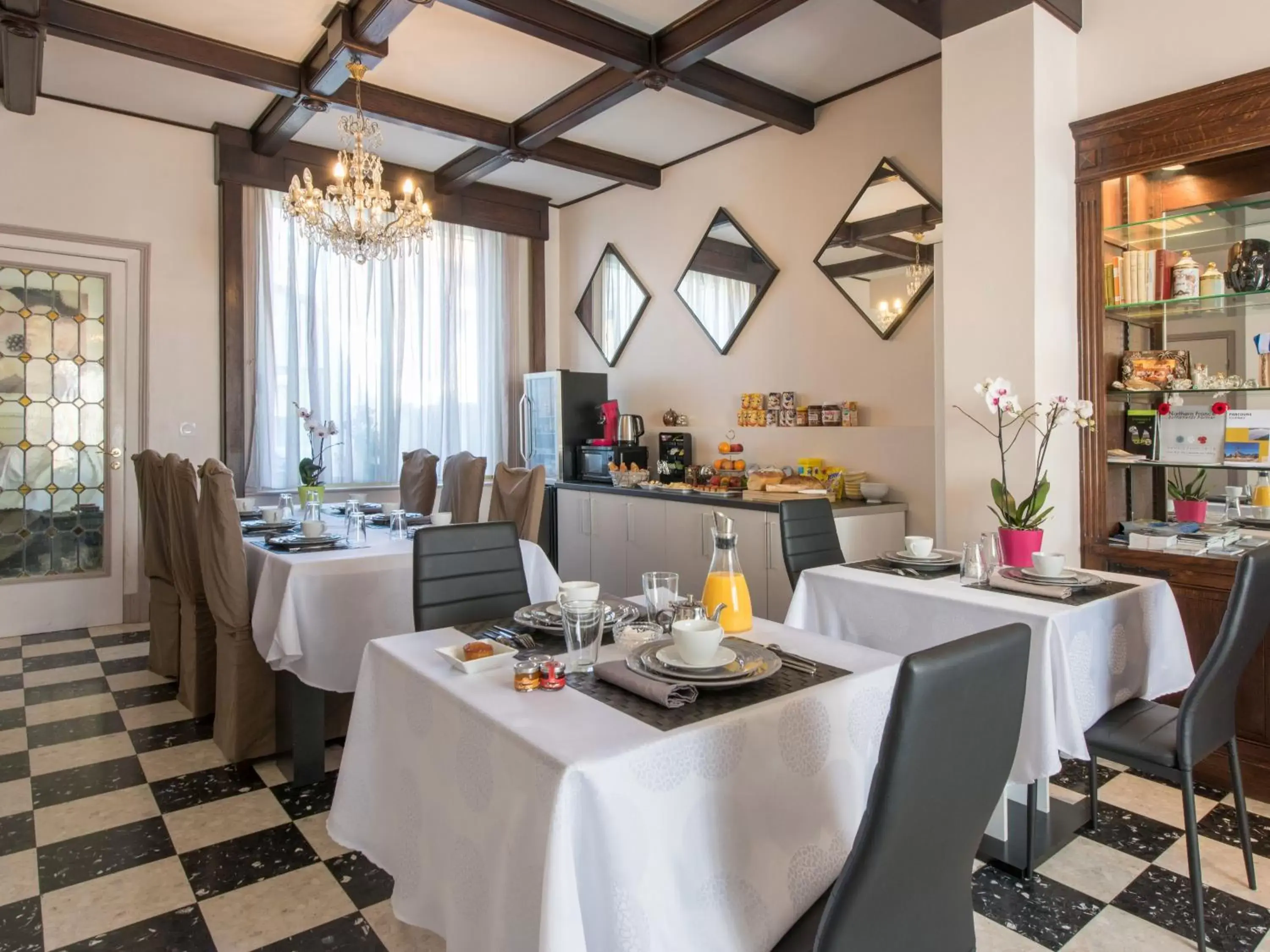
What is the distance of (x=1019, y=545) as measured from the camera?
243 centimetres

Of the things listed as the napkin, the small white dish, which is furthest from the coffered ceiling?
the small white dish

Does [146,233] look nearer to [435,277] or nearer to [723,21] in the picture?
[435,277]

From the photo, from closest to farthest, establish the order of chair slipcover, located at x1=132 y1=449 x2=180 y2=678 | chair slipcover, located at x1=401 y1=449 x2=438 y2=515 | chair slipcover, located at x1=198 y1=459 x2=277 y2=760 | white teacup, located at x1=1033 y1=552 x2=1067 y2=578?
white teacup, located at x1=1033 y1=552 x2=1067 y2=578 < chair slipcover, located at x1=198 y1=459 x2=277 y2=760 < chair slipcover, located at x1=132 y1=449 x2=180 y2=678 < chair slipcover, located at x1=401 y1=449 x2=438 y2=515

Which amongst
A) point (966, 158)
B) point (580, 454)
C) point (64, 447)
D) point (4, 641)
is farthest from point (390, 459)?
point (966, 158)

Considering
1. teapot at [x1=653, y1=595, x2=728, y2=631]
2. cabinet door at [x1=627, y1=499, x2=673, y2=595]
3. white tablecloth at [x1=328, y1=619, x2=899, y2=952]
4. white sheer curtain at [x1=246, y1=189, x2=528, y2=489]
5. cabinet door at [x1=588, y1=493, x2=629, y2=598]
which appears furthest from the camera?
white sheer curtain at [x1=246, y1=189, x2=528, y2=489]

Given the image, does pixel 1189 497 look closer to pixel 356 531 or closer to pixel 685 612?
pixel 685 612

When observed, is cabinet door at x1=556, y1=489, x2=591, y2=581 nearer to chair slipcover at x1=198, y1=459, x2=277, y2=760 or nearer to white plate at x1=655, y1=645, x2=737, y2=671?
chair slipcover at x1=198, y1=459, x2=277, y2=760

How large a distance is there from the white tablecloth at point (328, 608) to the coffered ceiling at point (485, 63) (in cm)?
224

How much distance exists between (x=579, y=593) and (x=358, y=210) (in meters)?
3.01

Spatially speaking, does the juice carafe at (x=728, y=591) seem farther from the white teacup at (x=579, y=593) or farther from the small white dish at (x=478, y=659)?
the small white dish at (x=478, y=659)

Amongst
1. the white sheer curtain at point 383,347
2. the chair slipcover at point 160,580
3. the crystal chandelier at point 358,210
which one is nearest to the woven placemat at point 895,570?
the crystal chandelier at point 358,210

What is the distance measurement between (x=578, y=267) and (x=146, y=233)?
2.98m

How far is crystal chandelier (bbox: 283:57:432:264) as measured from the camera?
3.79 meters

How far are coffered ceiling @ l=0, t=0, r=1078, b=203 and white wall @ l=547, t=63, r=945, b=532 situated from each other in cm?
20
